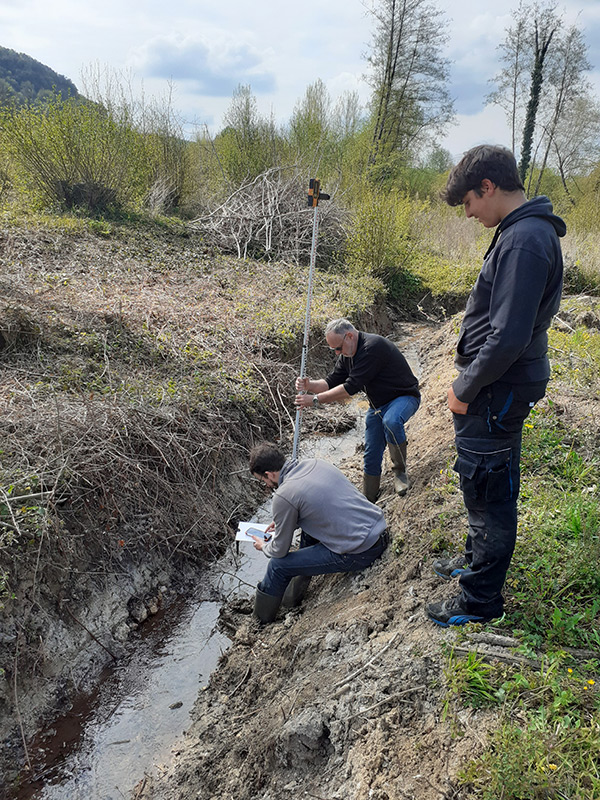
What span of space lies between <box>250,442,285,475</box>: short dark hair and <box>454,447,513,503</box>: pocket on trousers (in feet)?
5.32

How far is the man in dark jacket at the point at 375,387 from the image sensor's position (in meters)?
4.71

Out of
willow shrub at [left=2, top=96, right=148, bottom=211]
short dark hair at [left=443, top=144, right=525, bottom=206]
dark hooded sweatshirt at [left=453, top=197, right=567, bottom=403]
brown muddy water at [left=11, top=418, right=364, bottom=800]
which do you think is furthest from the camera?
willow shrub at [left=2, top=96, right=148, bottom=211]

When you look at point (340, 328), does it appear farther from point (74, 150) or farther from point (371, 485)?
point (74, 150)

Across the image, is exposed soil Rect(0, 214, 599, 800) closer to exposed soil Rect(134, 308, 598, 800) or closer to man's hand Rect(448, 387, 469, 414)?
exposed soil Rect(134, 308, 598, 800)

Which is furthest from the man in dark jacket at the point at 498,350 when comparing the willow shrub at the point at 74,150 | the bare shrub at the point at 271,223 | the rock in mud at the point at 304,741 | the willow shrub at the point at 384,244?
the willow shrub at the point at 74,150

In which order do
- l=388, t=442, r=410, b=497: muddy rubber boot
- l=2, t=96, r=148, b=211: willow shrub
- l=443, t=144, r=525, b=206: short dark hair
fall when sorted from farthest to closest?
1. l=2, t=96, r=148, b=211: willow shrub
2. l=388, t=442, r=410, b=497: muddy rubber boot
3. l=443, t=144, r=525, b=206: short dark hair

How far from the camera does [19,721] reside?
121 inches

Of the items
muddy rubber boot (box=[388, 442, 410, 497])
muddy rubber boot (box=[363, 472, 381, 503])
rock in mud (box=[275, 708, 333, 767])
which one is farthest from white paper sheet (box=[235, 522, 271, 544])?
rock in mud (box=[275, 708, 333, 767])

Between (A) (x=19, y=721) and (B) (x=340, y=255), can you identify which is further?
(B) (x=340, y=255)

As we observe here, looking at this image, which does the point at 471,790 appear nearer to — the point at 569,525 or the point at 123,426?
the point at 569,525

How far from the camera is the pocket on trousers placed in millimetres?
2434

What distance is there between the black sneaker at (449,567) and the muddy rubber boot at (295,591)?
1248 mm

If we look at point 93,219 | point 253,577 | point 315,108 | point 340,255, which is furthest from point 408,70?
point 253,577

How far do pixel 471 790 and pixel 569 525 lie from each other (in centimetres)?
172
